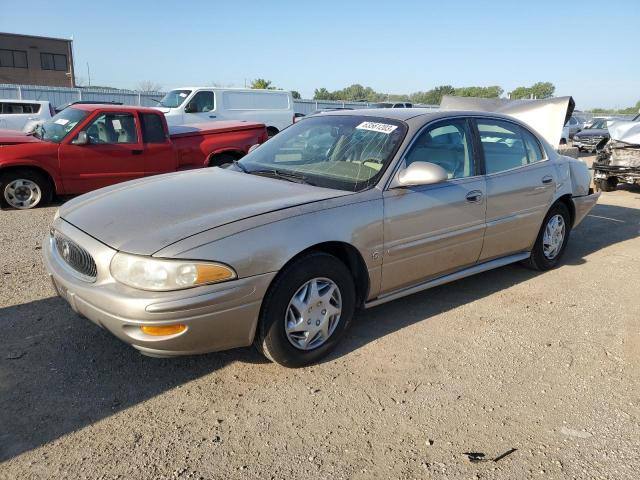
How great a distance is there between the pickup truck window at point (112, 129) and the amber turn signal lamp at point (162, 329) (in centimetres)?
605

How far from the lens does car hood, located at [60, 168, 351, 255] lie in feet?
9.47

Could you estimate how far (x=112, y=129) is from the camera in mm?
8211

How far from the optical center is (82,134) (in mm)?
7820

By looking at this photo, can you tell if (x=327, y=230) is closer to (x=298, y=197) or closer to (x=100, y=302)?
(x=298, y=197)

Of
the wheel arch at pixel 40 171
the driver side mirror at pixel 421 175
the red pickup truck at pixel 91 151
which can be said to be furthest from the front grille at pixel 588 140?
the driver side mirror at pixel 421 175

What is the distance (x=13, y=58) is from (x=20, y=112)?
40.4 m

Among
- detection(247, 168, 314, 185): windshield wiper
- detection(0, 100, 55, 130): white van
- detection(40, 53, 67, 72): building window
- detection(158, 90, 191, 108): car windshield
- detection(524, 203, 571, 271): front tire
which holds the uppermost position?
detection(40, 53, 67, 72): building window

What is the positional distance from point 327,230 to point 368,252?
0.40 meters

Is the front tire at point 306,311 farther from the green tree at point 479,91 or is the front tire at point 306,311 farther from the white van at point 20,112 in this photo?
the green tree at point 479,91

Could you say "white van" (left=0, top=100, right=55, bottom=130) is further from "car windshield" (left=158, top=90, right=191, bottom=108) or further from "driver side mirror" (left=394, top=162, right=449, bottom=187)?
"driver side mirror" (left=394, top=162, right=449, bottom=187)

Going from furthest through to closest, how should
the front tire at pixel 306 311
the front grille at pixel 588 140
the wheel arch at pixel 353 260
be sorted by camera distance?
the front grille at pixel 588 140 → the wheel arch at pixel 353 260 → the front tire at pixel 306 311

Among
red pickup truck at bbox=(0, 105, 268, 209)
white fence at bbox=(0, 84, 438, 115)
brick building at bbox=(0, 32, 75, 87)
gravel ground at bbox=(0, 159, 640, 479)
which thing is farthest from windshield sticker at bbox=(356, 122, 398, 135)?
brick building at bbox=(0, 32, 75, 87)

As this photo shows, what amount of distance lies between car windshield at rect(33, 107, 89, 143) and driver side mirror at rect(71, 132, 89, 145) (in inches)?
7.8

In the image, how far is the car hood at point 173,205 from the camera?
2.89 metres
